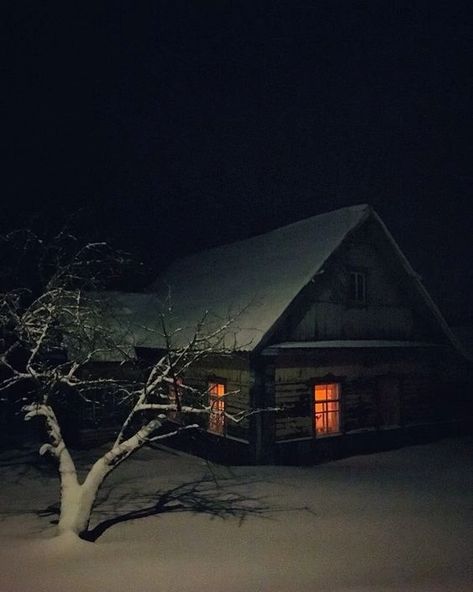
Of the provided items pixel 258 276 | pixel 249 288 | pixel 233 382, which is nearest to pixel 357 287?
pixel 258 276

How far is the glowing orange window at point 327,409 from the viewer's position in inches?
606

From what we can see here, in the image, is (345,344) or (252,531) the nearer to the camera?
(252,531)

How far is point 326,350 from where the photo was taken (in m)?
15.1

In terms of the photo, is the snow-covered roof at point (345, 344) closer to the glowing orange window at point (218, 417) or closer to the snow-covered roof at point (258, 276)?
the snow-covered roof at point (258, 276)

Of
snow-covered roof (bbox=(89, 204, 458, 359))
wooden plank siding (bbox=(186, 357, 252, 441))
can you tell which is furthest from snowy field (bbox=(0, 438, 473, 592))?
snow-covered roof (bbox=(89, 204, 458, 359))

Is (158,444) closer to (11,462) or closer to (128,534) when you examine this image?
(11,462)

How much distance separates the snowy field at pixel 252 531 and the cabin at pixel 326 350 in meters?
1.62

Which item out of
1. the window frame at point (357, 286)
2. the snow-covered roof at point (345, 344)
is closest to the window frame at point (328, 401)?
the snow-covered roof at point (345, 344)

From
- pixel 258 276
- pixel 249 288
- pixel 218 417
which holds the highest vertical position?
pixel 258 276

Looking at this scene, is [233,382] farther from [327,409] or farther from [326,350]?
[327,409]

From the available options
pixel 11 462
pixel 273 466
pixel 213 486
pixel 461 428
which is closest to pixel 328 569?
pixel 213 486

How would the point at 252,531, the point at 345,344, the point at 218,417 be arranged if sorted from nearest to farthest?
the point at 252,531 < the point at 345,344 < the point at 218,417

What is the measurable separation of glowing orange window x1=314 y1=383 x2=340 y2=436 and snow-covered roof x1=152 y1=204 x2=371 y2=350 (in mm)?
3030

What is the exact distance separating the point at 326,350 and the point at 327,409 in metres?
1.93
